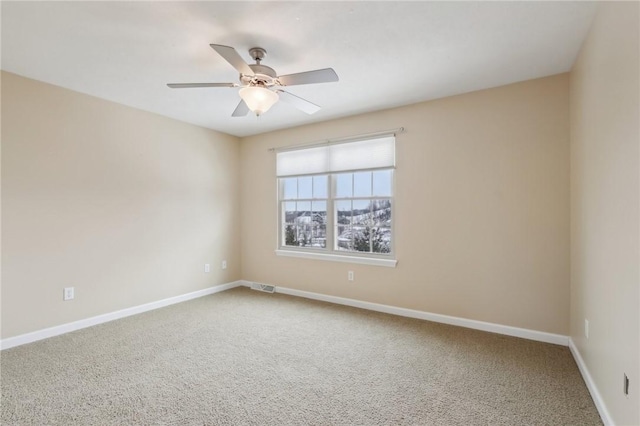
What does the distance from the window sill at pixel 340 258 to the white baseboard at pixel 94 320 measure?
50.8 inches

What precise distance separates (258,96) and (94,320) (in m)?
3.08

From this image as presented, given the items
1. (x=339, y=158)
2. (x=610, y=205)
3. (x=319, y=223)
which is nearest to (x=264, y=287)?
(x=319, y=223)

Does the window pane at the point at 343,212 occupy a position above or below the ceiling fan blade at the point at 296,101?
below

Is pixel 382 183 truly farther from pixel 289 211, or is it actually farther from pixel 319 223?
pixel 289 211

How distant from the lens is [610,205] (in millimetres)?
1744

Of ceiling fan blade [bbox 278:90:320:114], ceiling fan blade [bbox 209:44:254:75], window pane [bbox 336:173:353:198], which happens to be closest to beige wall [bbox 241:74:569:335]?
window pane [bbox 336:173:353:198]

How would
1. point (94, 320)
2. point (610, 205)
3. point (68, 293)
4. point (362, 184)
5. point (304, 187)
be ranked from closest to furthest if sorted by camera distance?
point (610, 205), point (68, 293), point (94, 320), point (362, 184), point (304, 187)

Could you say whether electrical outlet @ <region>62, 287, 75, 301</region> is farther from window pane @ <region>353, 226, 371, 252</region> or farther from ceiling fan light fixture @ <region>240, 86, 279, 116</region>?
window pane @ <region>353, 226, 371, 252</region>

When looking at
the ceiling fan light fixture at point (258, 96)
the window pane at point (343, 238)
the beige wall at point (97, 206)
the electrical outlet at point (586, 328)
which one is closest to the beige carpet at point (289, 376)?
the electrical outlet at point (586, 328)

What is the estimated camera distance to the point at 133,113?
371cm

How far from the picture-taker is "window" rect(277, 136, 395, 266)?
3.85 metres

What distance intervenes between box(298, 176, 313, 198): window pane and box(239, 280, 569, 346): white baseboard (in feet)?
4.71

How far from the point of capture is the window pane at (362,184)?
396 centimetres

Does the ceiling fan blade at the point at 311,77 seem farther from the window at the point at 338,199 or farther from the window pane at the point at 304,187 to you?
the window pane at the point at 304,187
